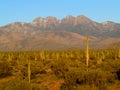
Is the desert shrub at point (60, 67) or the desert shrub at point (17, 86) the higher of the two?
the desert shrub at point (60, 67)

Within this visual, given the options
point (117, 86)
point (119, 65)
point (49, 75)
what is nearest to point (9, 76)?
point (49, 75)

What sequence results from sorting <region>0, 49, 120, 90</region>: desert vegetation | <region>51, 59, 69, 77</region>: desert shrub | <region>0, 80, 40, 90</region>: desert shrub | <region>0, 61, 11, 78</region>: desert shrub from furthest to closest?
<region>0, 61, 11, 78</region>: desert shrub < <region>51, 59, 69, 77</region>: desert shrub < <region>0, 49, 120, 90</region>: desert vegetation < <region>0, 80, 40, 90</region>: desert shrub

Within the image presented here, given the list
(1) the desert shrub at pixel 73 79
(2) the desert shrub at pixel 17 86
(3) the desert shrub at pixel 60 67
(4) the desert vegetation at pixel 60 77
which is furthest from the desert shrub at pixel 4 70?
(2) the desert shrub at pixel 17 86

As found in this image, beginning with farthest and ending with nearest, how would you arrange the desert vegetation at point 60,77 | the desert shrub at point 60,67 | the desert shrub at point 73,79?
the desert shrub at point 60,67 < the desert shrub at point 73,79 < the desert vegetation at point 60,77

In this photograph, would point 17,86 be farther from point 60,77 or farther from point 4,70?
point 4,70

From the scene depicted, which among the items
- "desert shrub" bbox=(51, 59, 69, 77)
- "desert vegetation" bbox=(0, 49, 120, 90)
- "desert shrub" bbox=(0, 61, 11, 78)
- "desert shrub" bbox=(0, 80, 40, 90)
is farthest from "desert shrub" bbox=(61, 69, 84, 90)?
"desert shrub" bbox=(0, 61, 11, 78)

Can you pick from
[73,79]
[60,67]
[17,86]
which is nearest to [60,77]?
[60,67]

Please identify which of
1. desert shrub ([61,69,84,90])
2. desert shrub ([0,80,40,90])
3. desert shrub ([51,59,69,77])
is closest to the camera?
desert shrub ([0,80,40,90])

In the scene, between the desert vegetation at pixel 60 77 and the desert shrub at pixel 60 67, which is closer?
the desert vegetation at pixel 60 77

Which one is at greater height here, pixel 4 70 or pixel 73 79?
pixel 4 70

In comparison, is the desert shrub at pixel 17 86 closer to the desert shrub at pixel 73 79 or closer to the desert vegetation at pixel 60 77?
the desert vegetation at pixel 60 77

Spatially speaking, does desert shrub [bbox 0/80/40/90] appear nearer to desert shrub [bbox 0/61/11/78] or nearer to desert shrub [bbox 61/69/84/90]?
desert shrub [bbox 61/69/84/90]

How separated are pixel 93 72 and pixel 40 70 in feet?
32.4

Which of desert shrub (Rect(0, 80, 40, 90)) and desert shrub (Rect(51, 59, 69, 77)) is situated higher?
desert shrub (Rect(51, 59, 69, 77))
